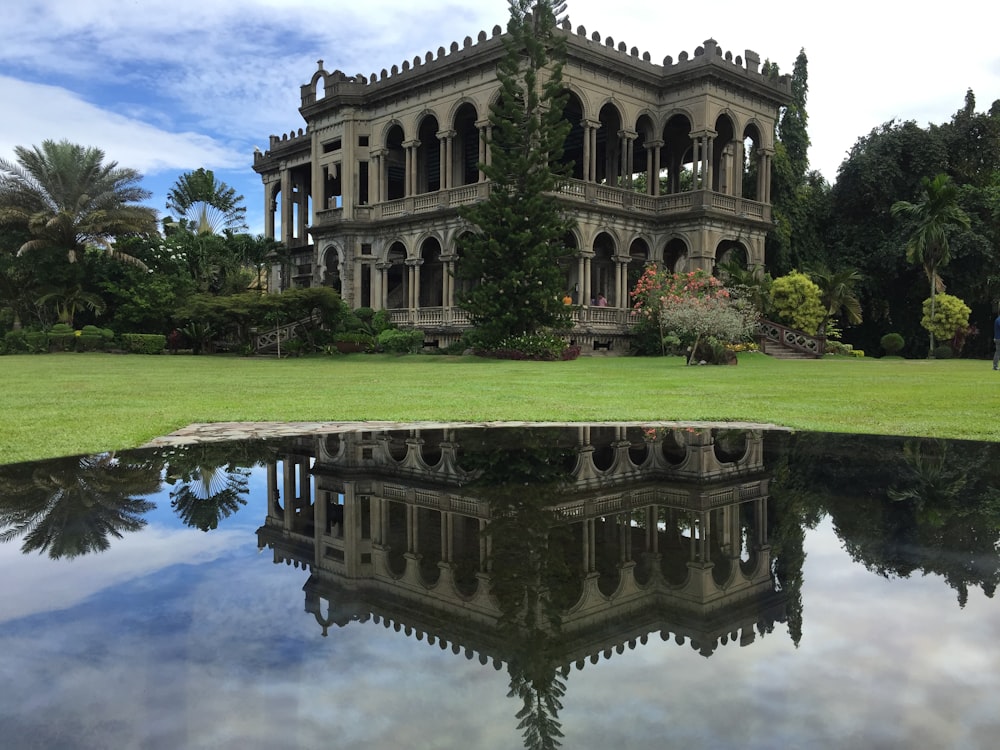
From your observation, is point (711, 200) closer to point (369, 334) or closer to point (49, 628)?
point (369, 334)

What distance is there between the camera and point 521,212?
1013 inches

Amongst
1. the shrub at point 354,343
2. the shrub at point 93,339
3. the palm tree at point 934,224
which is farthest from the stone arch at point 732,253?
the shrub at point 93,339

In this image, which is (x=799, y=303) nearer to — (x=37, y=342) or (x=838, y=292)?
(x=838, y=292)

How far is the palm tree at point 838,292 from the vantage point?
34094 millimetres

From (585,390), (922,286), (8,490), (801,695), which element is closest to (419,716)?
(801,695)

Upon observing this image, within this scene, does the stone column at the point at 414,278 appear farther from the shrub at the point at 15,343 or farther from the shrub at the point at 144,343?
the shrub at the point at 15,343

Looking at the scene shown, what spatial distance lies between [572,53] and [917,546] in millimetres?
28561

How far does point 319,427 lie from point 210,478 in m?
2.60

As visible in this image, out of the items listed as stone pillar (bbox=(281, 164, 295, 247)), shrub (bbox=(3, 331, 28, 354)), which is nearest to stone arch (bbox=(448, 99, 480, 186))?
stone pillar (bbox=(281, 164, 295, 247))

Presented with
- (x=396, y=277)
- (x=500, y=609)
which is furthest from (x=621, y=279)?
(x=500, y=609)

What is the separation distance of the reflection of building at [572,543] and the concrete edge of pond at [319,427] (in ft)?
4.60

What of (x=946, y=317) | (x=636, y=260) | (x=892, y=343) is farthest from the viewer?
(x=892, y=343)

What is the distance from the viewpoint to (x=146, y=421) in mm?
9008

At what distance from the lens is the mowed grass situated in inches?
335
